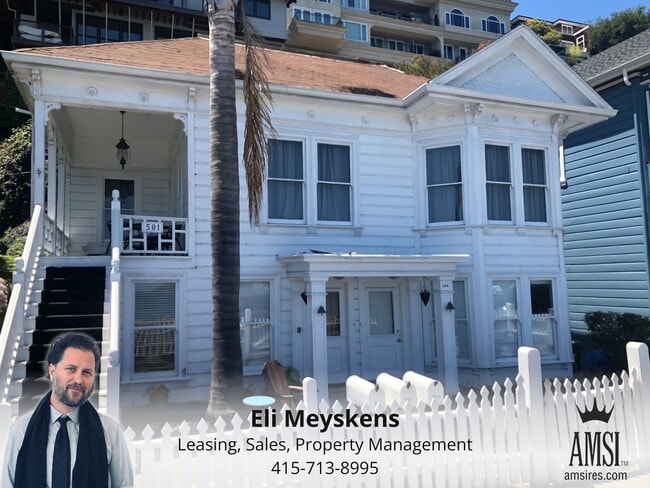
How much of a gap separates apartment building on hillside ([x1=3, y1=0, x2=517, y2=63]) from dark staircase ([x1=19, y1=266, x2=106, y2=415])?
23.4 meters

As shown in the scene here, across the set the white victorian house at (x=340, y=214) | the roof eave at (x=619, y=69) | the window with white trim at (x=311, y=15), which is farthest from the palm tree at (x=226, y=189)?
the window with white trim at (x=311, y=15)

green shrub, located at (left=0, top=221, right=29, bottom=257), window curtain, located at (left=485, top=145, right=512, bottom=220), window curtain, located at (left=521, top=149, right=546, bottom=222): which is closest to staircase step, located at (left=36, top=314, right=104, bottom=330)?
window curtain, located at (left=485, top=145, right=512, bottom=220)

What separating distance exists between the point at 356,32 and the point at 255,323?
129 feet

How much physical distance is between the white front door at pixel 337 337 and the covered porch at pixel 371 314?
0.07 ft

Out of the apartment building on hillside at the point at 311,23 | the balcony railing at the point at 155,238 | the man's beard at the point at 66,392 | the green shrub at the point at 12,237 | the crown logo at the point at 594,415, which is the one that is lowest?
the crown logo at the point at 594,415

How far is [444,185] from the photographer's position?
12.3 meters

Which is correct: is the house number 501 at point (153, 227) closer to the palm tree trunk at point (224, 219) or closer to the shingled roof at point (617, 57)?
the palm tree trunk at point (224, 219)

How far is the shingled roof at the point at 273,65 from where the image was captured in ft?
34.1

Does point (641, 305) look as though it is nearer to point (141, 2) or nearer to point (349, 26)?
point (141, 2)

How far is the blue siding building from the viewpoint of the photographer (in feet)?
47.0

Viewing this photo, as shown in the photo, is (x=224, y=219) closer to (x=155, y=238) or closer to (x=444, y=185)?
(x=155, y=238)

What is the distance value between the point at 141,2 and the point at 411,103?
24132 millimetres

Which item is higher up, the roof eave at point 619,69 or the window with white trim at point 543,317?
the roof eave at point 619,69

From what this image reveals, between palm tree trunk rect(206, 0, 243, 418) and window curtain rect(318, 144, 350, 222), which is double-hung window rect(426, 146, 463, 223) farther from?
palm tree trunk rect(206, 0, 243, 418)
